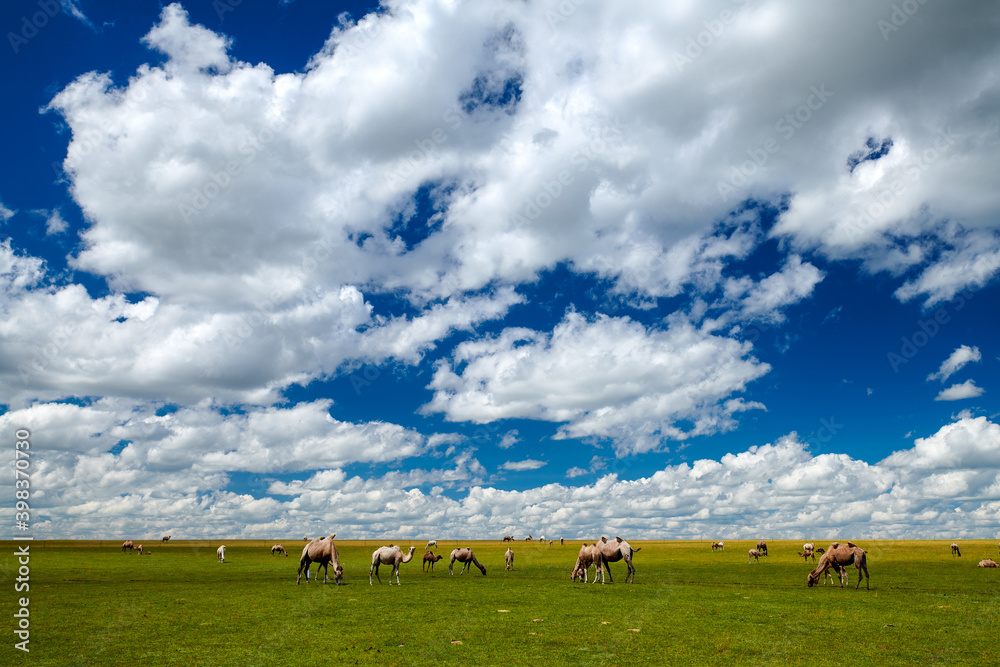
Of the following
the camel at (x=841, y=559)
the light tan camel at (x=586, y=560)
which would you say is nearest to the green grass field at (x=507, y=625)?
the camel at (x=841, y=559)

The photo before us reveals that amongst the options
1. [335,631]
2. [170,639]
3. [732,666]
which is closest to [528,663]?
[732,666]

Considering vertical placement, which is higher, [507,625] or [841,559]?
[841,559]

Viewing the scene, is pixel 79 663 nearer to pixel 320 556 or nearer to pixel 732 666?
pixel 732 666

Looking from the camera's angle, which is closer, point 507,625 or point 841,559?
point 507,625

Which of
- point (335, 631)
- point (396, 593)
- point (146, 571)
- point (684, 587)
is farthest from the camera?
point (146, 571)

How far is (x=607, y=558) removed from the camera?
1341 inches

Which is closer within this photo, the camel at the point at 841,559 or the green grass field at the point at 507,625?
the green grass field at the point at 507,625

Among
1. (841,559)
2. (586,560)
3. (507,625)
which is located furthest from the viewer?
(586,560)

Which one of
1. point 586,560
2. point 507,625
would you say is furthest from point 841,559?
point 507,625

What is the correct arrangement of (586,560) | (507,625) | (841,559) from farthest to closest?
(586,560) → (841,559) → (507,625)

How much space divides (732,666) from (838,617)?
952 centimetres

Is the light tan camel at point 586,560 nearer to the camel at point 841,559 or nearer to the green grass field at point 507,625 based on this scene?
the green grass field at point 507,625

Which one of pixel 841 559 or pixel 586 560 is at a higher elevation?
pixel 841 559

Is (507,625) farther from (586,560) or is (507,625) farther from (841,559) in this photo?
(841,559)
